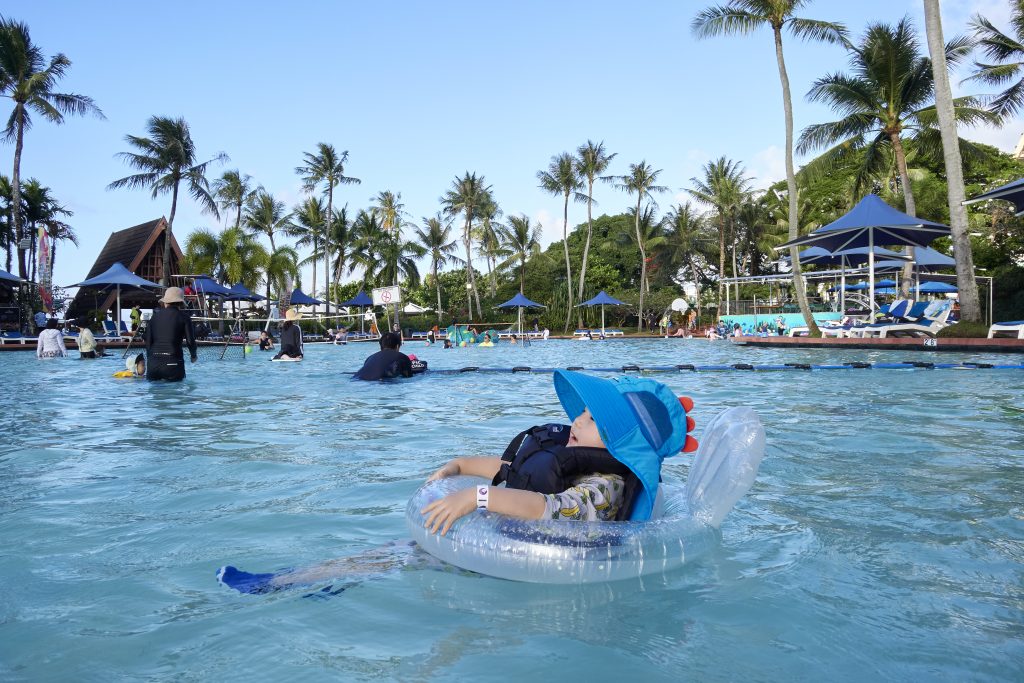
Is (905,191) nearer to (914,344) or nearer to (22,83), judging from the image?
(914,344)

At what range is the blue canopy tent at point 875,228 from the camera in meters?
18.7

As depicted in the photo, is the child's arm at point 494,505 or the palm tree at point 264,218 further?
the palm tree at point 264,218

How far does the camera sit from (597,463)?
2893 mm

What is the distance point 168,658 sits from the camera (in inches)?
89.9

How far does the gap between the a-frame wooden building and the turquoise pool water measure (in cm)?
3278

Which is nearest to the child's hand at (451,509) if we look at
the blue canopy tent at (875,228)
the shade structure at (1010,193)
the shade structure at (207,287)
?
the shade structure at (1010,193)

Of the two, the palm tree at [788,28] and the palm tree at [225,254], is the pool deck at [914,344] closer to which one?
the palm tree at [788,28]

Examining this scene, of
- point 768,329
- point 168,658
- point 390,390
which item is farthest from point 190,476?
point 768,329

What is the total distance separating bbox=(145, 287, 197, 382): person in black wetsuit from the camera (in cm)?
1071

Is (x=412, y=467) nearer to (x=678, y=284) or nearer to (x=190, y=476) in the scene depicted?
(x=190, y=476)

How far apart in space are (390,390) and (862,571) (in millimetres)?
8342

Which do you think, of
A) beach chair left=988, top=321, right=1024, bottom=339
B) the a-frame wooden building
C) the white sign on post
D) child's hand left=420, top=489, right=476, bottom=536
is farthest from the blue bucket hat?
the a-frame wooden building

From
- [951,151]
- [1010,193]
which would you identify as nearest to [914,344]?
[1010,193]

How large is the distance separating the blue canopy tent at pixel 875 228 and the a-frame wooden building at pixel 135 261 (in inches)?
1138
